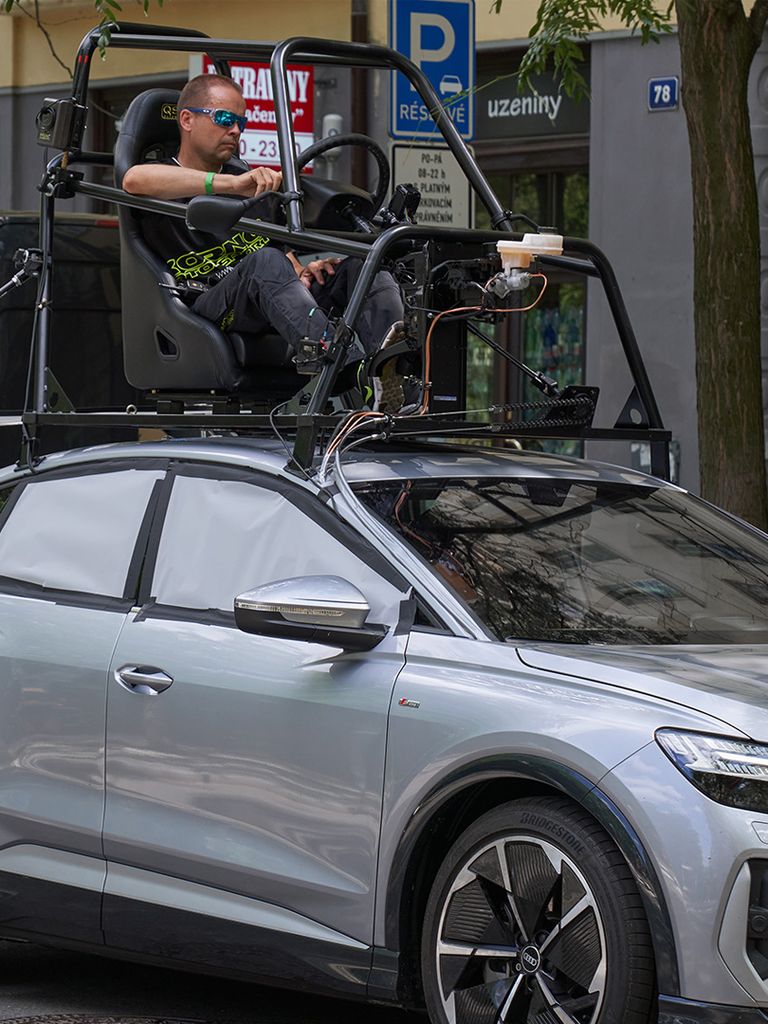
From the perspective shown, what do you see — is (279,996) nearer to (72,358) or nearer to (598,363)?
(72,358)

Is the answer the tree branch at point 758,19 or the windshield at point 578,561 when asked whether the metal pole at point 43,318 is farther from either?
the tree branch at point 758,19

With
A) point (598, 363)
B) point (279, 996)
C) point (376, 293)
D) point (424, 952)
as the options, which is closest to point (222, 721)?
point (424, 952)

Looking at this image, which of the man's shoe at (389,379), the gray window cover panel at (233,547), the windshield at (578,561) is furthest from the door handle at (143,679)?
the man's shoe at (389,379)

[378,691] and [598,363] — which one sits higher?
[598,363]

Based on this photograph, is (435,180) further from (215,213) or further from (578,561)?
(578,561)

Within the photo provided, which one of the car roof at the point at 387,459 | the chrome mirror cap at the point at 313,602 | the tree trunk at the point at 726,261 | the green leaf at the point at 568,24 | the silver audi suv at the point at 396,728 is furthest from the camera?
the green leaf at the point at 568,24

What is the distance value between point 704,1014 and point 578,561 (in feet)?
4.68

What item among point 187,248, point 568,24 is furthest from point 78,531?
point 568,24

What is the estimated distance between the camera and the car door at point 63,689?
17.9ft

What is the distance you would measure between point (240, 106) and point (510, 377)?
8653 millimetres

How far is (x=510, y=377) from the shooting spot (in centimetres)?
1570

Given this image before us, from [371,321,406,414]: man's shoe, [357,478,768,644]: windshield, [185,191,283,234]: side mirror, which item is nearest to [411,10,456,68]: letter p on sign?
[185,191,283,234]: side mirror

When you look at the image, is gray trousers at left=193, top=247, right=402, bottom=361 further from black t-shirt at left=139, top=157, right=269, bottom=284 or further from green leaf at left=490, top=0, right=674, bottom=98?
green leaf at left=490, top=0, right=674, bottom=98

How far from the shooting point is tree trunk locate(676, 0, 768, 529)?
846 cm
